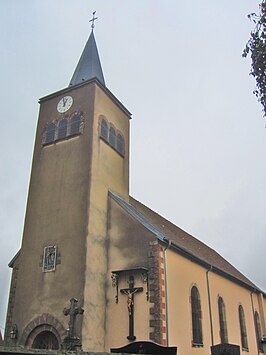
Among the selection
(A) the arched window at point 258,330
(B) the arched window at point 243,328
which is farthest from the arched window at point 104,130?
(A) the arched window at point 258,330

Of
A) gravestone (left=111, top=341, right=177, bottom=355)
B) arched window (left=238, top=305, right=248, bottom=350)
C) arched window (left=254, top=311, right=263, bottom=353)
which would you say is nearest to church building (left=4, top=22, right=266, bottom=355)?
arched window (left=238, top=305, right=248, bottom=350)

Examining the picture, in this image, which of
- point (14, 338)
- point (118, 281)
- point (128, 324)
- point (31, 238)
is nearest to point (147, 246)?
point (118, 281)

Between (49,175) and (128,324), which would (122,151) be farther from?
(128,324)

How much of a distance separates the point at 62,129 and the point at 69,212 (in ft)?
13.7

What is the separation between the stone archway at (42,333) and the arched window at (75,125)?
7.62m

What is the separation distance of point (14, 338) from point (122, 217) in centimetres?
602

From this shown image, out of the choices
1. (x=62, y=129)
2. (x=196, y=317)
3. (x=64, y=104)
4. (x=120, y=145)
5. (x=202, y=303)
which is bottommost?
(x=196, y=317)

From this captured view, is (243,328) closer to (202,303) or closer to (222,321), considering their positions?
(222,321)

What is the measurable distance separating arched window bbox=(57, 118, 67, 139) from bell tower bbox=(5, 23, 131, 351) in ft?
0.19

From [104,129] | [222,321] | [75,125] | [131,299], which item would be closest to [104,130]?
[104,129]

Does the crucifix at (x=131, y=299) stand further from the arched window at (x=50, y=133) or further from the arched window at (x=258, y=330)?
the arched window at (x=258, y=330)

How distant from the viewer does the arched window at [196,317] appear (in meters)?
16.2

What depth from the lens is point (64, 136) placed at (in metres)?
17.5

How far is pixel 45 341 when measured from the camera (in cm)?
1444
